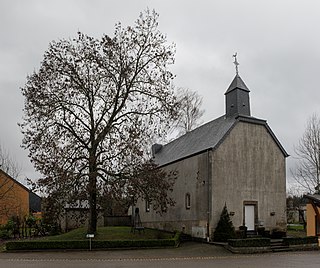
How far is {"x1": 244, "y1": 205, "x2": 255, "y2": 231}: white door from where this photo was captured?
28.3m

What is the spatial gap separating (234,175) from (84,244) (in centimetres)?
1075

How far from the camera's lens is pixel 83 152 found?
26875 mm

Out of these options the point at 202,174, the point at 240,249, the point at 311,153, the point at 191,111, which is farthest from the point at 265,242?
the point at 191,111

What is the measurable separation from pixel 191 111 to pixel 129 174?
76.9ft

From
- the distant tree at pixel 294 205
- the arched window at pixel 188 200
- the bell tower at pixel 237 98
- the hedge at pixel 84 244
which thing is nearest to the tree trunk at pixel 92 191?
the hedge at pixel 84 244

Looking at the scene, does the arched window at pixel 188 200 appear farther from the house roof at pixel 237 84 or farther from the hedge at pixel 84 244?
the house roof at pixel 237 84

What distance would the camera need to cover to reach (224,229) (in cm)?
2625

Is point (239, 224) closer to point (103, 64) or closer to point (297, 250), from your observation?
point (297, 250)

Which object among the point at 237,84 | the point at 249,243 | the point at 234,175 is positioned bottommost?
the point at 249,243

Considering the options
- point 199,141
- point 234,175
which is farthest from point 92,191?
point 199,141

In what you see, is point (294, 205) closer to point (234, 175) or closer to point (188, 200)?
point (188, 200)

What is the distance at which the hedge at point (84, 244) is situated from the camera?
922 inches

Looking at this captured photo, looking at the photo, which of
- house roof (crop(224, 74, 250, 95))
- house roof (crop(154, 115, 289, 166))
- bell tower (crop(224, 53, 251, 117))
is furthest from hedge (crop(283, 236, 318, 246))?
house roof (crop(224, 74, 250, 95))

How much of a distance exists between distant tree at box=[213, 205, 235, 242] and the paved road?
1.94 m
